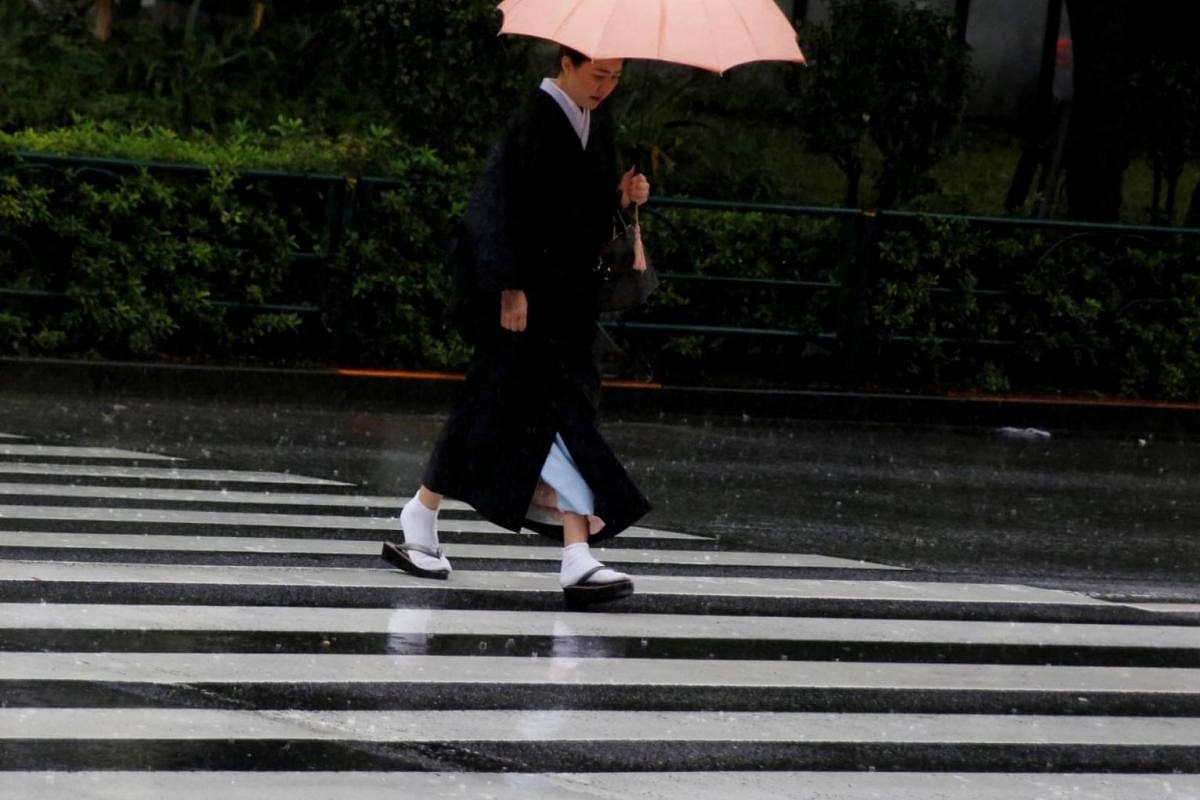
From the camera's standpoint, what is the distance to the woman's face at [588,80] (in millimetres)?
7289

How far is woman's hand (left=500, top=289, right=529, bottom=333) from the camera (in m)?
7.21

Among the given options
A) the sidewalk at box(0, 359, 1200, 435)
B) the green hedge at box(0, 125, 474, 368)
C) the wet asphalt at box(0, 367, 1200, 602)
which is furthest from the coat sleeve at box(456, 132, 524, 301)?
the green hedge at box(0, 125, 474, 368)

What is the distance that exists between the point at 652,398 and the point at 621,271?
701 centimetres

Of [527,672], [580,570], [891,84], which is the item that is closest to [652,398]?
[891,84]

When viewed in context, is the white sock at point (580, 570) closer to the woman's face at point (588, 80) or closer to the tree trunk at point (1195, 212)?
the woman's face at point (588, 80)

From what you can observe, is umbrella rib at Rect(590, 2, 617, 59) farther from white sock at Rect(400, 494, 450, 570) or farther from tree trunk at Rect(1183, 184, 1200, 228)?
tree trunk at Rect(1183, 184, 1200, 228)

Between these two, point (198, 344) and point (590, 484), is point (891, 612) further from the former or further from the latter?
point (198, 344)

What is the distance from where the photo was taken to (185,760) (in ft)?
16.7

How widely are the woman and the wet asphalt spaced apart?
1.86 metres

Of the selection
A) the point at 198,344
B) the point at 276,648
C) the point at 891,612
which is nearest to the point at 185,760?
the point at 276,648

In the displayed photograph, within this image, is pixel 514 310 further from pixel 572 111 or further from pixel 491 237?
pixel 572 111

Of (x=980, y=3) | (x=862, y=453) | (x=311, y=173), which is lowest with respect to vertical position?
(x=862, y=453)

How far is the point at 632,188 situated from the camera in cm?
741

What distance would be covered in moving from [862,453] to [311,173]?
4040 millimetres
